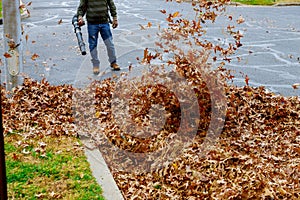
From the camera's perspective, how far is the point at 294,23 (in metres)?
14.0

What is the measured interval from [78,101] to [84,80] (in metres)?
1.37

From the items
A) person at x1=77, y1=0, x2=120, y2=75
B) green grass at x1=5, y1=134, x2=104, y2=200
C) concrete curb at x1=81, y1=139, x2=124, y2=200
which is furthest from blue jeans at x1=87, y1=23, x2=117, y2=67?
concrete curb at x1=81, y1=139, x2=124, y2=200

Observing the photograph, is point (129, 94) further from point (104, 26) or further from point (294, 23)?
point (294, 23)

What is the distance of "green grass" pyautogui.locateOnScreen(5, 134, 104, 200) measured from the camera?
3.33 metres

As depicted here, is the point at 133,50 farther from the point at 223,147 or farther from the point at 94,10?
the point at 223,147

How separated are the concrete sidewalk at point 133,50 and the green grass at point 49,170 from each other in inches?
5.1

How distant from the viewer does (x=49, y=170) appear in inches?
145

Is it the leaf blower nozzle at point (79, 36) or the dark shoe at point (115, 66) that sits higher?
the leaf blower nozzle at point (79, 36)

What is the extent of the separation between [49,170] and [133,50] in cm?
601

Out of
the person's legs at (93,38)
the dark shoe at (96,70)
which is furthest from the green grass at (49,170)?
the person's legs at (93,38)

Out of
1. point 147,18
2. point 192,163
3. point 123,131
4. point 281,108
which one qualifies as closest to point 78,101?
point 123,131

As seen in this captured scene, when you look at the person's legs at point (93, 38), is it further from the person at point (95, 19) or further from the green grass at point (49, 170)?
the green grass at point (49, 170)

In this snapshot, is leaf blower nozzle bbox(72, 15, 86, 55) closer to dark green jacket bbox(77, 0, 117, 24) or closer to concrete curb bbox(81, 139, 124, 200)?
dark green jacket bbox(77, 0, 117, 24)

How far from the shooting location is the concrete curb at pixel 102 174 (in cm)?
335
